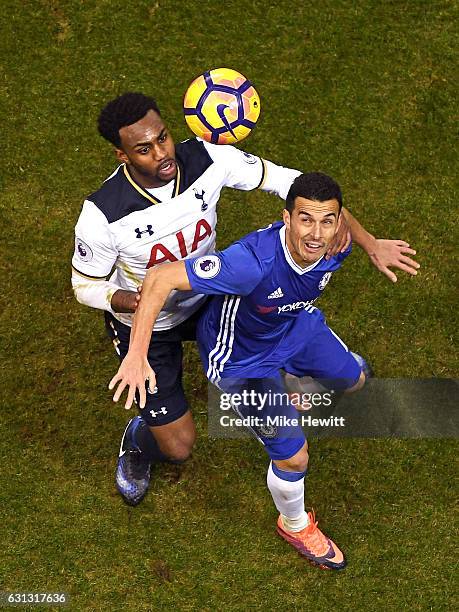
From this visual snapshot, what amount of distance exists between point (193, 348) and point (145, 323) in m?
2.82

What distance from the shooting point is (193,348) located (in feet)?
28.2

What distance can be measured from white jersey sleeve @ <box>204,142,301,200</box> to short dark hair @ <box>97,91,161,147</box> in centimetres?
73

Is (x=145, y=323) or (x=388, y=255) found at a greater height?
(x=388, y=255)

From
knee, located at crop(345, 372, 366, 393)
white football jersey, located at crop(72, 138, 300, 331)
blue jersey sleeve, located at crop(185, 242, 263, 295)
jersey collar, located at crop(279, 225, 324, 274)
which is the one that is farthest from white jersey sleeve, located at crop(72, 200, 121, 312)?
knee, located at crop(345, 372, 366, 393)

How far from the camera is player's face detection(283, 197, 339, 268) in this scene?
5871 millimetres

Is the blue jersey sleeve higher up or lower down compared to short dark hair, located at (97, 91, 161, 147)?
lower down

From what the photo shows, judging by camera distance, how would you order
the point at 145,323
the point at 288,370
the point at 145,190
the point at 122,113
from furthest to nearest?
the point at 288,370
the point at 145,190
the point at 122,113
the point at 145,323

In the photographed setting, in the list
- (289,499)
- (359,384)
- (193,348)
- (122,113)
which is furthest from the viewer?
(193,348)

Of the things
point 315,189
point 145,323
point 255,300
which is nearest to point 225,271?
point 255,300

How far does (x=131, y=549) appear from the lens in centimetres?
761

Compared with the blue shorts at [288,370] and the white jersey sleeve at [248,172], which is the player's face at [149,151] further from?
the blue shorts at [288,370]

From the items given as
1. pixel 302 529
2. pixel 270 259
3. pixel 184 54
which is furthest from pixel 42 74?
pixel 302 529

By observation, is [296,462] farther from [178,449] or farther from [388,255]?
[388,255]

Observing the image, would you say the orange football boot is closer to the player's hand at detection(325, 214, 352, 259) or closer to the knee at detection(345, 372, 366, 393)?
the knee at detection(345, 372, 366, 393)
